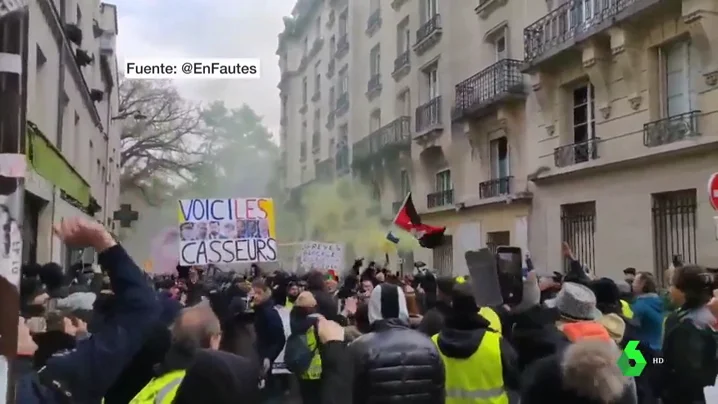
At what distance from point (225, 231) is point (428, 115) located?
6.27 m

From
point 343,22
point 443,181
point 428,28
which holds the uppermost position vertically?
point 343,22

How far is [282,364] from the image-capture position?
247 inches

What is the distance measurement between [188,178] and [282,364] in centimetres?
630

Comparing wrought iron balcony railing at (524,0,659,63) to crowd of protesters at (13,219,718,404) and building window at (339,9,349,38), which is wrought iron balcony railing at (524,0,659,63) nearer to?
building window at (339,9,349,38)

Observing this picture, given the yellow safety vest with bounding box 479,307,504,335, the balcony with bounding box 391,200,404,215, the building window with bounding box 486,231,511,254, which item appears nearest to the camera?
the yellow safety vest with bounding box 479,307,504,335

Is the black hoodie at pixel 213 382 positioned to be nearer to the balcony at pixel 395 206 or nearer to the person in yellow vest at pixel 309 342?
the person in yellow vest at pixel 309 342

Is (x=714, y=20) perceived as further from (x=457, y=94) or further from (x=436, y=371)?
(x=436, y=371)

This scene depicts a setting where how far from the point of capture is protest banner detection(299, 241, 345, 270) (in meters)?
12.5

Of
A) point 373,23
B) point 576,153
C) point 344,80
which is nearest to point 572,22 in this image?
point 576,153

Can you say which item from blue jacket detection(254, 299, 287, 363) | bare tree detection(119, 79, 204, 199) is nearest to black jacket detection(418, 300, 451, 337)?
blue jacket detection(254, 299, 287, 363)

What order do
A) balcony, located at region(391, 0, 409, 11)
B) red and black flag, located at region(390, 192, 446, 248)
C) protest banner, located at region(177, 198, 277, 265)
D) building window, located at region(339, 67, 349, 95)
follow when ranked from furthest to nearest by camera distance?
building window, located at region(339, 67, 349, 95), balcony, located at region(391, 0, 409, 11), red and black flag, located at region(390, 192, 446, 248), protest banner, located at region(177, 198, 277, 265)

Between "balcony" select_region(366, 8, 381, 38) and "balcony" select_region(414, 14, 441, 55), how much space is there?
Answer: 108 centimetres

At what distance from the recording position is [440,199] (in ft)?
43.1

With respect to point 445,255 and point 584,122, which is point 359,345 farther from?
point 445,255
